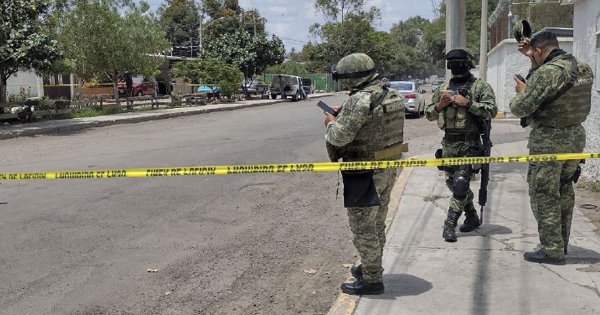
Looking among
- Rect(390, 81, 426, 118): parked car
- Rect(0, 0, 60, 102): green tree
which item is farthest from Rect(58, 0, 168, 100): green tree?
Rect(390, 81, 426, 118): parked car

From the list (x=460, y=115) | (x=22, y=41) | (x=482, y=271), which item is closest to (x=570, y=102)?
(x=460, y=115)

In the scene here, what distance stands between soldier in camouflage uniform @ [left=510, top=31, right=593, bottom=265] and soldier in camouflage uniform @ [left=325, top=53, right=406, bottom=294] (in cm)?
126

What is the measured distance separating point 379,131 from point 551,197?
5.65 ft

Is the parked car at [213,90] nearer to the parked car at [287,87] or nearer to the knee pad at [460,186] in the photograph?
the parked car at [287,87]

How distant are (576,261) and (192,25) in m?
87.9

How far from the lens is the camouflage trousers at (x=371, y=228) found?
4.11 meters

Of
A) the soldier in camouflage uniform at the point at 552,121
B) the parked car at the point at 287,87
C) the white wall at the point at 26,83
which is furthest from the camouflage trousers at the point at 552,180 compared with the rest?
the parked car at the point at 287,87

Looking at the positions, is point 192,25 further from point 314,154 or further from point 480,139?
point 480,139

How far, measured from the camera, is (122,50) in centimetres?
2553

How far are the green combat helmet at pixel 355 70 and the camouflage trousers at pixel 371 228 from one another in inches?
25.1

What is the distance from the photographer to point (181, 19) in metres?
90.1

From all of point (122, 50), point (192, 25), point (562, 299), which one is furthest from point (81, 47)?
point (192, 25)

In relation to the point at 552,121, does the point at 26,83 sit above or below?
above

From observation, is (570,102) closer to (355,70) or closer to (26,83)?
(355,70)
